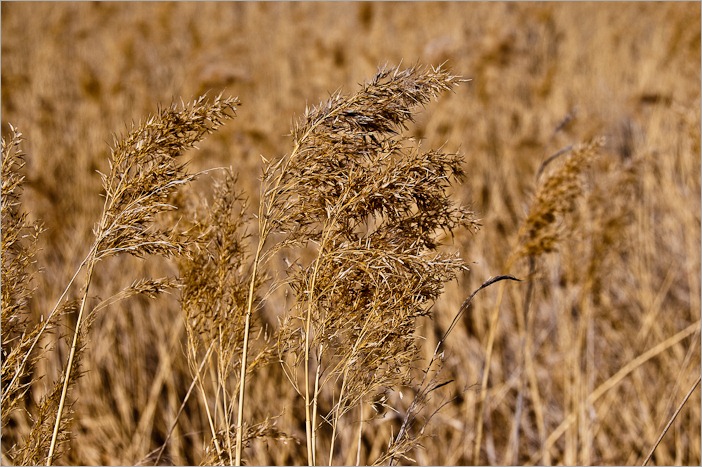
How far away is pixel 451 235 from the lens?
4.01ft

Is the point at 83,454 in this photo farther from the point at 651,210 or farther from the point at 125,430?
the point at 651,210

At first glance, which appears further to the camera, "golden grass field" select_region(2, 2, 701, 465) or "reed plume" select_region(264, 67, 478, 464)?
"golden grass field" select_region(2, 2, 701, 465)

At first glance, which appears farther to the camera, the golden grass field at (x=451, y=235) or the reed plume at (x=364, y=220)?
the golden grass field at (x=451, y=235)

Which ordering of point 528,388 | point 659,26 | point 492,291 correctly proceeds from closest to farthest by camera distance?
point 528,388 → point 492,291 → point 659,26

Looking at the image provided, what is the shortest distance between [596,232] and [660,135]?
2.03 meters

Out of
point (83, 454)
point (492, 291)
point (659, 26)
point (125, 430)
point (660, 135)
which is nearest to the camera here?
point (83, 454)

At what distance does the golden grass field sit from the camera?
195cm

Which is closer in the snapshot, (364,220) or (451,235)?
(364,220)

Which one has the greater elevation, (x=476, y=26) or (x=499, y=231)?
(x=476, y=26)

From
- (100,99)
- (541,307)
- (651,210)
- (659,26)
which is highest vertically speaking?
(659,26)

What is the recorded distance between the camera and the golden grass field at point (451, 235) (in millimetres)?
1953

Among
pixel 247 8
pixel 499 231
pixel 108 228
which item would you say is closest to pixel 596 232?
pixel 499 231

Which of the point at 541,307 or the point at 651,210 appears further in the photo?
the point at 651,210

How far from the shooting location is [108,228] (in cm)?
108
